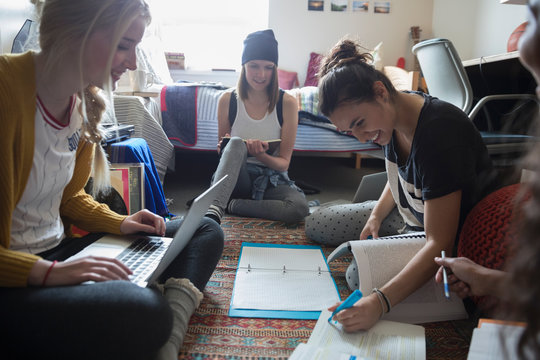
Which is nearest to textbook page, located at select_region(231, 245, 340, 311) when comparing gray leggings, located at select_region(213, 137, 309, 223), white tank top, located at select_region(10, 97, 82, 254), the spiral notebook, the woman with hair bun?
the spiral notebook

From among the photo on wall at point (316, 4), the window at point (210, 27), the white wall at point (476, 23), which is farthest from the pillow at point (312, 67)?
the white wall at point (476, 23)

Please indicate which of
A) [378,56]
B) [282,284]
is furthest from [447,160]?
[378,56]

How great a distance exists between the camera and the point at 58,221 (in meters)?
0.89

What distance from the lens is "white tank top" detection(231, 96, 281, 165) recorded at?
1.94 meters

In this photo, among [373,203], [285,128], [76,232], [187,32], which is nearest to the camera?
[76,232]

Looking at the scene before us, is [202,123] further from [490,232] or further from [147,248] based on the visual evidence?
[490,232]

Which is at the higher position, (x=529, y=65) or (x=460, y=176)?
(x=529, y=65)

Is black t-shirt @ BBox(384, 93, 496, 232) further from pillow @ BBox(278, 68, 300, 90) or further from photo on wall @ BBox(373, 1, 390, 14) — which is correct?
photo on wall @ BBox(373, 1, 390, 14)

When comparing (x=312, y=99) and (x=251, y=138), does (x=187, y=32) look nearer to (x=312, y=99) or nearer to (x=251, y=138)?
(x=312, y=99)

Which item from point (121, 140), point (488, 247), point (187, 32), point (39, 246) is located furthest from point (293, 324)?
point (187, 32)

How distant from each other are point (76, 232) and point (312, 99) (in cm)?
169

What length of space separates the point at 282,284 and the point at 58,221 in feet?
1.98

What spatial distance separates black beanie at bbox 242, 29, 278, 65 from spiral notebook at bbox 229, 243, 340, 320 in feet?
2.78

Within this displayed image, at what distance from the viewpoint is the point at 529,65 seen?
1.59 feet
